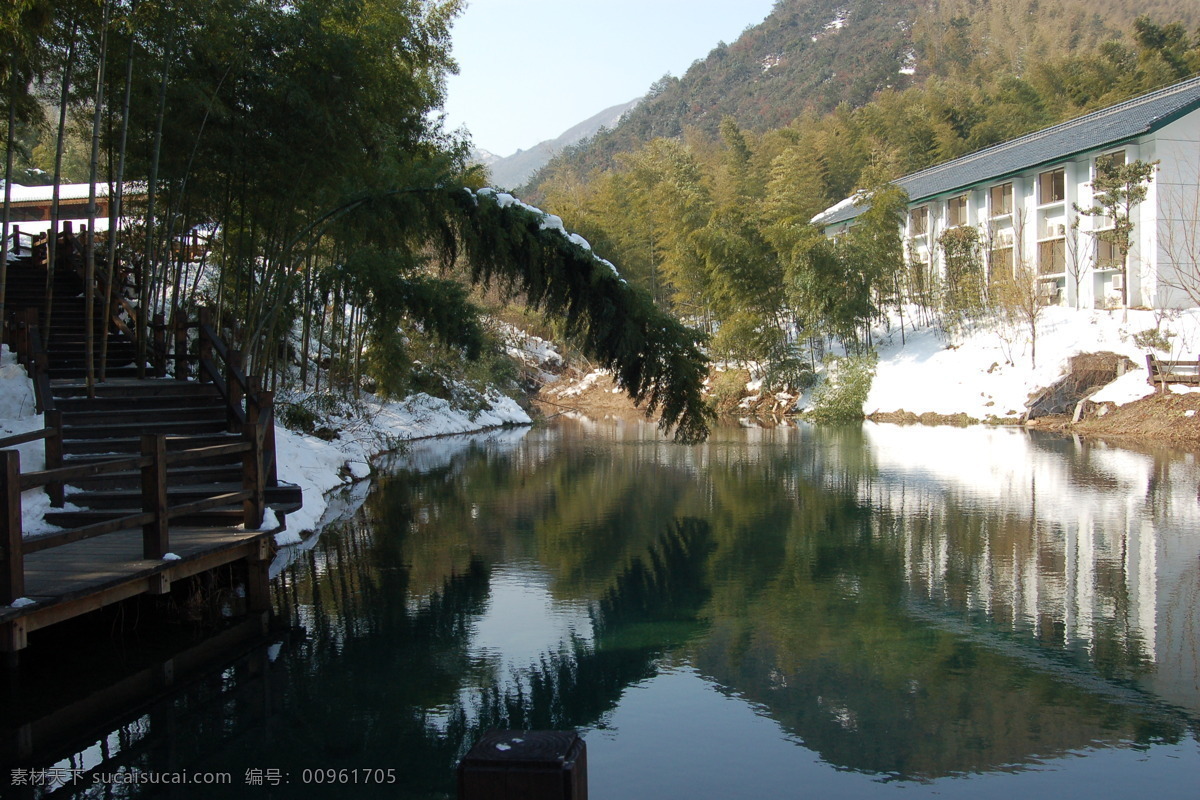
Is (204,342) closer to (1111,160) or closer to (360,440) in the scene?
(360,440)

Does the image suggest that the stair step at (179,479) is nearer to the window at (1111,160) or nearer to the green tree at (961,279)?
the green tree at (961,279)

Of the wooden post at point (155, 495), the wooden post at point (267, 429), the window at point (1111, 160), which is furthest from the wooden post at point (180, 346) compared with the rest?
the window at point (1111, 160)

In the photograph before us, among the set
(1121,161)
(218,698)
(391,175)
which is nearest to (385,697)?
(218,698)

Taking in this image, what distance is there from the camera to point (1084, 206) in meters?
26.7

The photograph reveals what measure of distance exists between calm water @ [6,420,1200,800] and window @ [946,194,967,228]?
68.5 ft

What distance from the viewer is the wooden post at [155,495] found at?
5.55 metres

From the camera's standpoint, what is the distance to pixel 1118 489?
40.1ft

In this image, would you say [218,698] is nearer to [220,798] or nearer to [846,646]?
[220,798]

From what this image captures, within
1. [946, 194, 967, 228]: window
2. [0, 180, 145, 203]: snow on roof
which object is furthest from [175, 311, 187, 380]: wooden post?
[946, 194, 967, 228]: window

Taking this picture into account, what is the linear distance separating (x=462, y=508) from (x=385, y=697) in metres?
7.00

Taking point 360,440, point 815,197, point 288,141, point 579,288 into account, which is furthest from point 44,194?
point 815,197

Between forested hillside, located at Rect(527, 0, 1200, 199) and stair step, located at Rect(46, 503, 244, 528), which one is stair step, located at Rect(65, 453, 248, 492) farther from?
forested hillside, located at Rect(527, 0, 1200, 199)

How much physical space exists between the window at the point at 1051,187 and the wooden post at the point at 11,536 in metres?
28.8

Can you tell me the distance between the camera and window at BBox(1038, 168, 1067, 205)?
91.2ft
